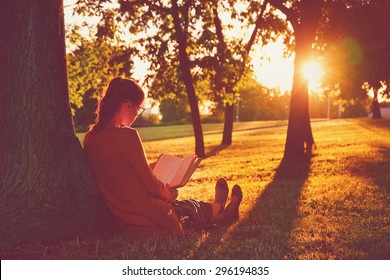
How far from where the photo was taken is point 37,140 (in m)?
5.24

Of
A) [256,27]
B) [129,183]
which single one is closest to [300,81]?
[256,27]

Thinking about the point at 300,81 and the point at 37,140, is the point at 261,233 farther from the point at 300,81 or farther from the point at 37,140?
the point at 300,81

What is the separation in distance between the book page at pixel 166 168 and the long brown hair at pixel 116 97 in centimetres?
75

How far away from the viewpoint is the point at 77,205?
530 cm

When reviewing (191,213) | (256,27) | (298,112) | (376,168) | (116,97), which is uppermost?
(256,27)

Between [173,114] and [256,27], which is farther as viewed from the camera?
[173,114]

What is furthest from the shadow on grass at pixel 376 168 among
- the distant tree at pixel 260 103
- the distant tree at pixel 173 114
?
the distant tree at pixel 260 103

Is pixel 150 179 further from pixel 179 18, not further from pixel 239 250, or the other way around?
pixel 179 18

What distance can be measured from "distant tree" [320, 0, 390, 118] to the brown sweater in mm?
16892

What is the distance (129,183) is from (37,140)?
3.60 ft

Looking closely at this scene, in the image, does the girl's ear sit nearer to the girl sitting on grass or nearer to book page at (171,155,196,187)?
the girl sitting on grass

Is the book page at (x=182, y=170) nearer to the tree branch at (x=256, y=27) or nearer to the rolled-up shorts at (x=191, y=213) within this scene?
the rolled-up shorts at (x=191, y=213)

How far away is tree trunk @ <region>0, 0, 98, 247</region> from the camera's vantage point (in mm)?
5133
